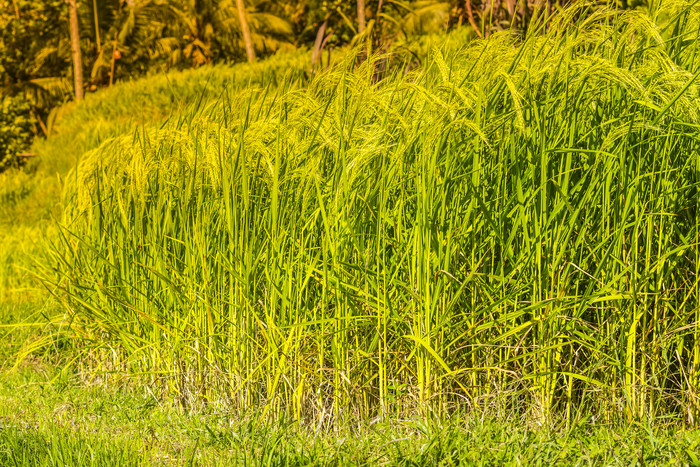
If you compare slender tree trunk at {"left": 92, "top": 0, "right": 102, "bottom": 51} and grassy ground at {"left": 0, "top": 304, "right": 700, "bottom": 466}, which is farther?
slender tree trunk at {"left": 92, "top": 0, "right": 102, "bottom": 51}

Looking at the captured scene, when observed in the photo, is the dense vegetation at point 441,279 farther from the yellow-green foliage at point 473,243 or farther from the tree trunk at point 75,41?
the tree trunk at point 75,41

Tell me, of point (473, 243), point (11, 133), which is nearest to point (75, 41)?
point (11, 133)

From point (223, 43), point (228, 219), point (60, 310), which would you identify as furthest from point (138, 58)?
point (228, 219)

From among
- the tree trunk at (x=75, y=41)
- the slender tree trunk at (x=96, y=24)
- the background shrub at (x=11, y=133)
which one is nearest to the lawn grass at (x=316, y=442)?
the background shrub at (x=11, y=133)

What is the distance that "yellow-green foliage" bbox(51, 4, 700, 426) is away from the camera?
81.2 inches

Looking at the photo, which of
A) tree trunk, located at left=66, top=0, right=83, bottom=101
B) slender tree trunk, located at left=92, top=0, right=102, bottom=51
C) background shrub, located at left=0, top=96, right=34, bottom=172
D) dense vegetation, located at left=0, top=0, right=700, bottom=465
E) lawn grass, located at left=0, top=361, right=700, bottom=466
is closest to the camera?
lawn grass, located at left=0, top=361, right=700, bottom=466

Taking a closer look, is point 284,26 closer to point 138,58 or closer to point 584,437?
point 138,58

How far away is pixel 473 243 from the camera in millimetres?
2184

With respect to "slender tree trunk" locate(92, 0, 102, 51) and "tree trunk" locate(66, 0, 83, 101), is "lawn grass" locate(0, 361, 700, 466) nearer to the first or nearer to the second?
"tree trunk" locate(66, 0, 83, 101)

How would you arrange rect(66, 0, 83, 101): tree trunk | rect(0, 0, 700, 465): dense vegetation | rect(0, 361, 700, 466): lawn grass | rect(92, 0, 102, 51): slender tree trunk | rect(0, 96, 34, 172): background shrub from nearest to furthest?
rect(0, 361, 700, 466): lawn grass
rect(0, 0, 700, 465): dense vegetation
rect(0, 96, 34, 172): background shrub
rect(66, 0, 83, 101): tree trunk
rect(92, 0, 102, 51): slender tree trunk

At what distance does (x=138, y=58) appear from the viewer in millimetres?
20828

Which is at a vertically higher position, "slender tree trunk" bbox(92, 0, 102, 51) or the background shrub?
"slender tree trunk" bbox(92, 0, 102, 51)

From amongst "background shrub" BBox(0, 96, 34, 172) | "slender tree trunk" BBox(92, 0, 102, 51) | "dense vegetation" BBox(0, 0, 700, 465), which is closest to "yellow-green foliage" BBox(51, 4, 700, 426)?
"dense vegetation" BBox(0, 0, 700, 465)

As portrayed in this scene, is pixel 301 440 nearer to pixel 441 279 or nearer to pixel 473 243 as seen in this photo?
pixel 441 279
